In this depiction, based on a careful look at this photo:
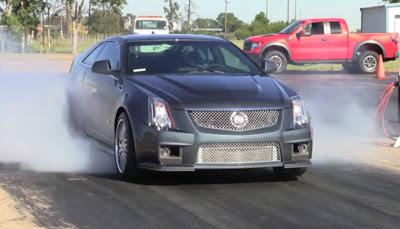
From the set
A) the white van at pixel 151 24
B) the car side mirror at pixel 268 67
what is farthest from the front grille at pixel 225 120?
the white van at pixel 151 24

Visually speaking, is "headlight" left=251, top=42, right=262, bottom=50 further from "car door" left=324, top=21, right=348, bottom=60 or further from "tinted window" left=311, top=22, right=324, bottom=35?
"car door" left=324, top=21, right=348, bottom=60

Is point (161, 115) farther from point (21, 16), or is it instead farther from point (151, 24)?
point (21, 16)

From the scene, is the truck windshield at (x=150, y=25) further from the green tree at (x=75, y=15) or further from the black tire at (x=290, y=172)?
the black tire at (x=290, y=172)

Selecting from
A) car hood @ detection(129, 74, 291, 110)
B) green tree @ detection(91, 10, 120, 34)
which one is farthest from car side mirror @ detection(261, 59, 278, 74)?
green tree @ detection(91, 10, 120, 34)

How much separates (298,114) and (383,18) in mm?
32900

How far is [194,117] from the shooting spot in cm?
639

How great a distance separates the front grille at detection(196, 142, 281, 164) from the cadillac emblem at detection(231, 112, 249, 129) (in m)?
0.17

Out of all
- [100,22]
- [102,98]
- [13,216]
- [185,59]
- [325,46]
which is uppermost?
[100,22]

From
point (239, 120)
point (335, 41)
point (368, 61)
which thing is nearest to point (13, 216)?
point (239, 120)

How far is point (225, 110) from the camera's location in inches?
252

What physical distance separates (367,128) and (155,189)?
5.59 m

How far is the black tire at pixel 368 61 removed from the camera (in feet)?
83.5

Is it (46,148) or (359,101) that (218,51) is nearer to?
(46,148)

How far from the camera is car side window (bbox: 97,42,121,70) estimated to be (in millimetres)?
7775
